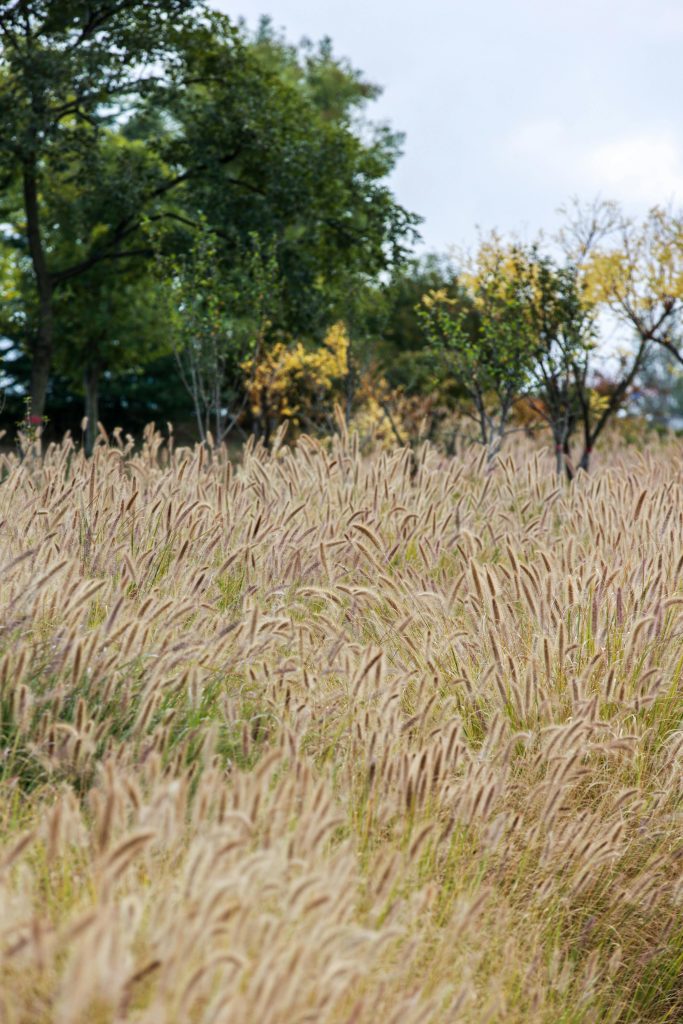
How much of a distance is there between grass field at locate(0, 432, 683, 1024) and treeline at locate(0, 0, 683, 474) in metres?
8.79

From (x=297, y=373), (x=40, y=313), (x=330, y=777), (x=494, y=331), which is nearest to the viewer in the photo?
(x=330, y=777)

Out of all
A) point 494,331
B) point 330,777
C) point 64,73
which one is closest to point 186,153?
point 64,73

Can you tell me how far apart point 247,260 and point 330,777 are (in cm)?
1664

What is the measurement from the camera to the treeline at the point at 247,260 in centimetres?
1593

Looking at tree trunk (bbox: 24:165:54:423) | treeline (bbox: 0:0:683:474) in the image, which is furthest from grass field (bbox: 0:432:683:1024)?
tree trunk (bbox: 24:165:54:423)

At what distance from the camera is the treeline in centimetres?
1593

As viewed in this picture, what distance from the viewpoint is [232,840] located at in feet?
5.61

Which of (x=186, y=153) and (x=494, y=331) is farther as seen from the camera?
(x=186, y=153)

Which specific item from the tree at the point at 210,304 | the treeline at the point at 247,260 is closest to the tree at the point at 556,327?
the treeline at the point at 247,260

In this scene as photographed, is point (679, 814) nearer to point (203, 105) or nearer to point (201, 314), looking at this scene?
point (201, 314)

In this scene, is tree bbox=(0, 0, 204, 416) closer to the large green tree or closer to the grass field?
the large green tree

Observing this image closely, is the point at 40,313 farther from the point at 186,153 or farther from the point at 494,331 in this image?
the point at 494,331

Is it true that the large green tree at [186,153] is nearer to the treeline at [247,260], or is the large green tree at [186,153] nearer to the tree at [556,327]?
the treeline at [247,260]

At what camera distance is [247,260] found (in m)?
18.3
